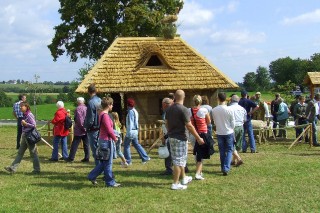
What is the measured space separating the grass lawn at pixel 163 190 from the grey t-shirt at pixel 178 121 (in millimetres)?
1079

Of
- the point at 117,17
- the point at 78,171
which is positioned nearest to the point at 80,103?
the point at 78,171

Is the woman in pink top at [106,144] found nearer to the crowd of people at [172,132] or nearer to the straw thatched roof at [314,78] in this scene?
the crowd of people at [172,132]

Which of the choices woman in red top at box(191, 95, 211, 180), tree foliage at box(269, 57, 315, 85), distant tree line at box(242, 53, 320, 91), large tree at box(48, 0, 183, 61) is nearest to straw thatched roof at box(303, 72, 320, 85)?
large tree at box(48, 0, 183, 61)

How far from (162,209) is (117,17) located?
68.9ft

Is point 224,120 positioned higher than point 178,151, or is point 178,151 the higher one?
point 224,120

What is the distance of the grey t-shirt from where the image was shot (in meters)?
8.29

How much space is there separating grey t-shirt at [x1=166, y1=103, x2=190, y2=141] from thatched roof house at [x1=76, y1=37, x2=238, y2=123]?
8251mm

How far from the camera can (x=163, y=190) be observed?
27.6ft

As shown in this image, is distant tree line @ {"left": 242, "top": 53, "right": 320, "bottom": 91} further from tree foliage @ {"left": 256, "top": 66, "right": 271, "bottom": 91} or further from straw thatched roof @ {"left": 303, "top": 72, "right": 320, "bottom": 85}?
straw thatched roof @ {"left": 303, "top": 72, "right": 320, "bottom": 85}

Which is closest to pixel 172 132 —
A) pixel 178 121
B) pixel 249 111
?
pixel 178 121

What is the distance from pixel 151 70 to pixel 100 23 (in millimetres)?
10575

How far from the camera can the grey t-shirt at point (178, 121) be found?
829cm


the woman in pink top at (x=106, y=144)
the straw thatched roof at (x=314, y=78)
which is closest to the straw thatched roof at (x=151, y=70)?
the woman in pink top at (x=106, y=144)

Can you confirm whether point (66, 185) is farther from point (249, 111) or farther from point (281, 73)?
point (281, 73)
